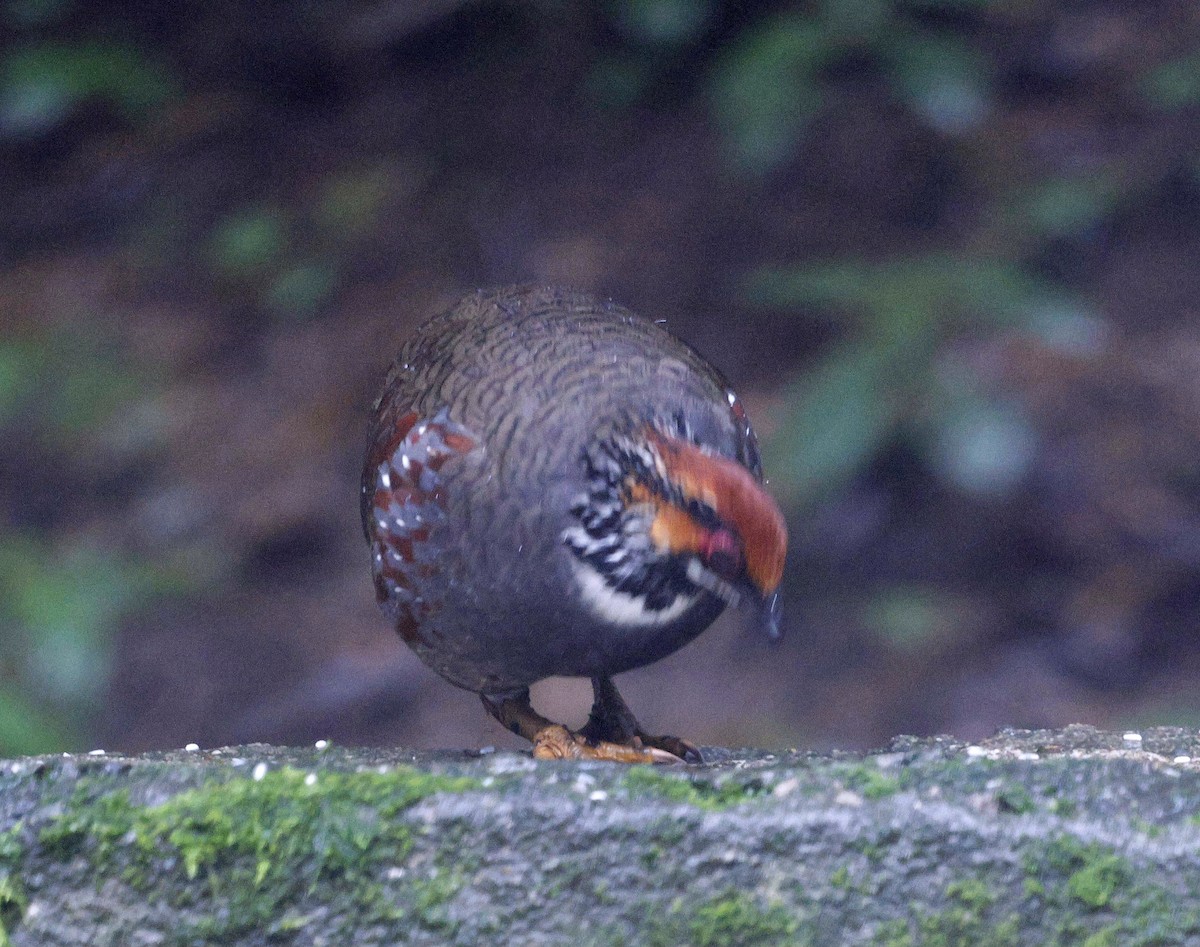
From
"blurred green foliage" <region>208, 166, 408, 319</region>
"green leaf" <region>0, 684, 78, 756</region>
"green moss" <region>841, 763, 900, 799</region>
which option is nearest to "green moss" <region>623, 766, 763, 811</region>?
"green moss" <region>841, 763, 900, 799</region>

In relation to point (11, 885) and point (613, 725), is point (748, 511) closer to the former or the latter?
point (613, 725)

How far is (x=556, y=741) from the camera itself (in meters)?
4.29

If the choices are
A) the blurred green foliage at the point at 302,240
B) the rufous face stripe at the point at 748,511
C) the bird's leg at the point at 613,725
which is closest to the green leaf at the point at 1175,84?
the blurred green foliage at the point at 302,240

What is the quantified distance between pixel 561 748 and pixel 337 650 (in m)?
3.97

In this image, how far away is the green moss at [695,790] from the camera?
321cm

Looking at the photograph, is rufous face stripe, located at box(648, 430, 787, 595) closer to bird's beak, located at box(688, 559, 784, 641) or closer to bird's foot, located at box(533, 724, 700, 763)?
bird's beak, located at box(688, 559, 784, 641)

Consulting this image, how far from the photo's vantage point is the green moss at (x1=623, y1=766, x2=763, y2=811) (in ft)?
10.5

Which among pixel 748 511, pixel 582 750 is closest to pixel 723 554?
pixel 748 511

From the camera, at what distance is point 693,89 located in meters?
8.59

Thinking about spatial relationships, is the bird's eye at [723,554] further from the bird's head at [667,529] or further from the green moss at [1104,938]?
the green moss at [1104,938]

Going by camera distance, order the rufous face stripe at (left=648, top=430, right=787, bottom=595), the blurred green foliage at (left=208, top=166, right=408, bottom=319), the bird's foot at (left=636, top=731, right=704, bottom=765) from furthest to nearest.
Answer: the blurred green foliage at (left=208, top=166, right=408, bottom=319)
the bird's foot at (left=636, top=731, right=704, bottom=765)
the rufous face stripe at (left=648, top=430, right=787, bottom=595)

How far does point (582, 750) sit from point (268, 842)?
1.23 meters

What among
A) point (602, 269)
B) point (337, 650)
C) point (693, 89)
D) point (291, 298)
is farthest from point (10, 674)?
point (693, 89)

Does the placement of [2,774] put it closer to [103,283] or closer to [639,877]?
[639,877]
